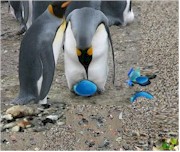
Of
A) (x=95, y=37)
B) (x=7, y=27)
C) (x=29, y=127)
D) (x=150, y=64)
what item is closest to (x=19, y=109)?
Result: (x=29, y=127)

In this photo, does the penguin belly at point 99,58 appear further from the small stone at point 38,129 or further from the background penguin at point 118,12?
the background penguin at point 118,12

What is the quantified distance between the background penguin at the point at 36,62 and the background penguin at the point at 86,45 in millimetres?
123

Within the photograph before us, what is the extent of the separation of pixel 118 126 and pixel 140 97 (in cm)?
46

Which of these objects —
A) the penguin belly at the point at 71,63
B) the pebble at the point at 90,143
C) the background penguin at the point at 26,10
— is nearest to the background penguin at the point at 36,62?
the penguin belly at the point at 71,63

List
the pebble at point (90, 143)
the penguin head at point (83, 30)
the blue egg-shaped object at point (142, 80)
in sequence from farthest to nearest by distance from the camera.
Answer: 1. the blue egg-shaped object at point (142, 80)
2. the penguin head at point (83, 30)
3. the pebble at point (90, 143)

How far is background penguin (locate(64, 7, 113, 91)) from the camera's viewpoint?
2.76 meters

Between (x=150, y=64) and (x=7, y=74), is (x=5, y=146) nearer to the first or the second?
(x=7, y=74)

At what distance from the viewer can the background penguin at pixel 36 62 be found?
2648 millimetres

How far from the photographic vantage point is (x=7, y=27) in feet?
14.5

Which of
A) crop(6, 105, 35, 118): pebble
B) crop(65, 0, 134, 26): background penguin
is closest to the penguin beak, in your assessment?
crop(6, 105, 35, 118): pebble

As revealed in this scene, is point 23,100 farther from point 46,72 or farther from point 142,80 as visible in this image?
point 142,80

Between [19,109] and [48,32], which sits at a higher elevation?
[48,32]

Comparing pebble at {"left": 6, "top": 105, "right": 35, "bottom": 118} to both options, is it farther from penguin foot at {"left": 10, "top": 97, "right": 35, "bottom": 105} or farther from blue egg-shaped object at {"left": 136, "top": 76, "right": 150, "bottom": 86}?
blue egg-shaped object at {"left": 136, "top": 76, "right": 150, "bottom": 86}

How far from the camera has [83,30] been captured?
9.05 feet
